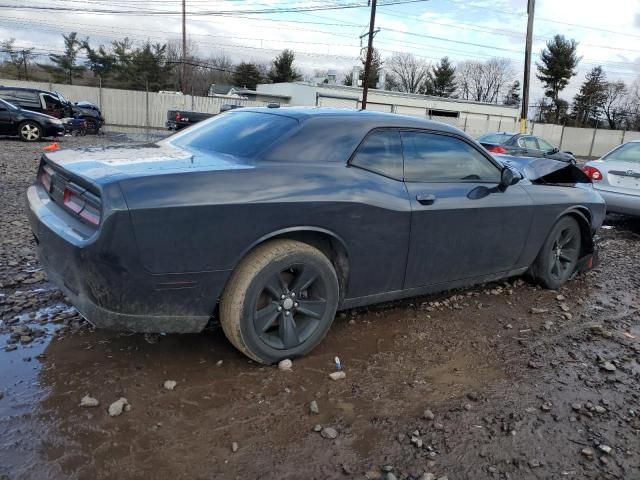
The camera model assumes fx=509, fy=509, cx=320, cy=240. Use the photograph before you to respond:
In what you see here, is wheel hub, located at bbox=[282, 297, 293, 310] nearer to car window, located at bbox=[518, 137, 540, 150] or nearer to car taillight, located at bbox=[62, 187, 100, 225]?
car taillight, located at bbox=[62, 187, 100, 225]

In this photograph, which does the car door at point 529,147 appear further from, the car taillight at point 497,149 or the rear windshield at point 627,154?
the rear windshield at point 627,154

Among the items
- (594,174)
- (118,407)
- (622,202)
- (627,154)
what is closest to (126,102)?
(594,174)

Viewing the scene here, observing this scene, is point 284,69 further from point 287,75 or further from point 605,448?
point 605,448

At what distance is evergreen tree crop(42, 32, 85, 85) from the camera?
1799 inches

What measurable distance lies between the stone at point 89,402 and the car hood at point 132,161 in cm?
111

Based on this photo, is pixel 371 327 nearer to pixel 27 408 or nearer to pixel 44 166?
pixel 27 408

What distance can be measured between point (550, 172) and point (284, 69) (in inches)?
2366

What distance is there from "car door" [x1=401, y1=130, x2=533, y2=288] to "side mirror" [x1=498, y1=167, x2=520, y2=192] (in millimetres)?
41

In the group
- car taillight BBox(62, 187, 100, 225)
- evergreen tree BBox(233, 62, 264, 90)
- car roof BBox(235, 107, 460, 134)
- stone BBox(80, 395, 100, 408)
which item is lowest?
stone BBox(80, 395, 100, 408)

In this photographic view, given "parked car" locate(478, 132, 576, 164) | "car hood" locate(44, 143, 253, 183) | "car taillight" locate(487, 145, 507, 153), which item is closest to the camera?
"car hood" locate(44, 143, 253, 183)

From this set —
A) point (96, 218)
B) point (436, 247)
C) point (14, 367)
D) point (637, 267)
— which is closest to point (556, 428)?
point (436, 247)

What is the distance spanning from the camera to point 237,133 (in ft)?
11.2

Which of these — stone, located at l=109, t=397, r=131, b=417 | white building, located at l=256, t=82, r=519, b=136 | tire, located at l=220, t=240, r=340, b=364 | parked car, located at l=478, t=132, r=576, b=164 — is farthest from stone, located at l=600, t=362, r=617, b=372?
white building, located at l=256, t=82, r=519, b=136

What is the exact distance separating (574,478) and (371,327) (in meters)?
1.70
